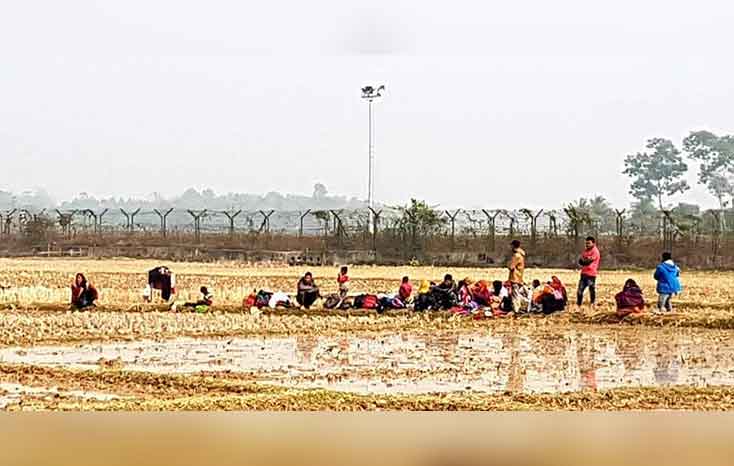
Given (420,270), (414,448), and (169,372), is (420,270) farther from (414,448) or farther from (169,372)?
(414,448)

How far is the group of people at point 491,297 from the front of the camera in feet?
57.8

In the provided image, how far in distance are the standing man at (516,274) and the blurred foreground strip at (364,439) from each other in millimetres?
8376

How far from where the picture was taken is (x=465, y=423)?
8.54 metres

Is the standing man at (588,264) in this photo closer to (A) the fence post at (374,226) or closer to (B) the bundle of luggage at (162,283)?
(B) the bundle of luggage at (162,283)

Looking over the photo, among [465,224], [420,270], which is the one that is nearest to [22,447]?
[420,270]

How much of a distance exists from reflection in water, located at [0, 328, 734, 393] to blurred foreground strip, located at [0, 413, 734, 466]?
255 cm

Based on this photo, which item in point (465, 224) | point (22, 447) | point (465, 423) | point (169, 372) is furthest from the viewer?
point (465, 224)

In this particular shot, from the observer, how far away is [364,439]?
765 centimetres

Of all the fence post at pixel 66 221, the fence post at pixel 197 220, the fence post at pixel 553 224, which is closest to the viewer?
the fence post at pixel 553 224

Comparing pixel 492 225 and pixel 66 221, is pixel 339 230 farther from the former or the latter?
pixel 66 221

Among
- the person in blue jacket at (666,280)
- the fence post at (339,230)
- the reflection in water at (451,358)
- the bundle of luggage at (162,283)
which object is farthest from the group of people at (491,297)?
the fence post at (339,230)

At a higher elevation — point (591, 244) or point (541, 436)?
point (591, 244)

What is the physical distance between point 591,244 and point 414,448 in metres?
11.4

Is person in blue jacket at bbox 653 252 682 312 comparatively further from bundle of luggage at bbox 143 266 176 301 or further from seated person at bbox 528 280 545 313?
bundle of luggage at bbox 143 266 176 301
